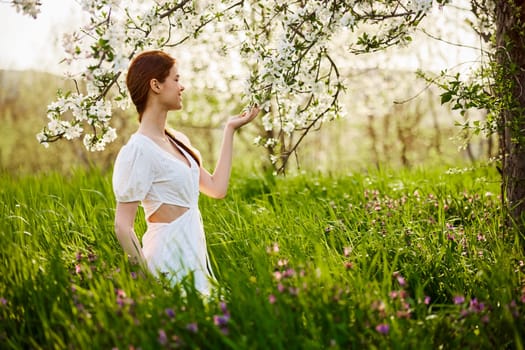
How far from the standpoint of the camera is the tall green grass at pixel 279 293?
2.48 m

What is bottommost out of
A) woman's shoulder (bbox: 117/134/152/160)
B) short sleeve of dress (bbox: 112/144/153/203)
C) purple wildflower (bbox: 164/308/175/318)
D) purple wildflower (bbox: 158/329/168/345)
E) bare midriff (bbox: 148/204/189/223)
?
purple wildflower (bbox: 158/329/168/345)

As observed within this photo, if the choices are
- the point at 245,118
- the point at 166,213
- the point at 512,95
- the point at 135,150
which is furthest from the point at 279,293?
the point at 512,95

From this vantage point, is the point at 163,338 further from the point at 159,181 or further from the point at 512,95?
the point at 512,95

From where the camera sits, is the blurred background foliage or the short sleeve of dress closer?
the short sleeve of dress

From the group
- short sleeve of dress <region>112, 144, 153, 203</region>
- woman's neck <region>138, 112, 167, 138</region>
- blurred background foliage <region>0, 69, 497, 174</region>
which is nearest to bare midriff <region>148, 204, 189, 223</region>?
short sleeve of dress <region>112, 144, 153, 203</region>

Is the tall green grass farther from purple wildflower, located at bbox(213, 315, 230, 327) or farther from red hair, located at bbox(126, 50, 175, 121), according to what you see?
red hair, located at bbox(126, 50, 175, 121)

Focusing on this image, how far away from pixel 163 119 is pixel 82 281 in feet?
3.45

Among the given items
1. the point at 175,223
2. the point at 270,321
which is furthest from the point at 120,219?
the point at 270,321

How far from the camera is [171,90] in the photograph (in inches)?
136

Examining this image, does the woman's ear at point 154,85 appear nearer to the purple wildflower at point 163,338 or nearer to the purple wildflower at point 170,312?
the purple wildflower at point 170,312

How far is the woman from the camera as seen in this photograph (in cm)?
327

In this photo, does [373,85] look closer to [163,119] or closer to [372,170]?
[372,170]

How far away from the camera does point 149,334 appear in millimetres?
2414

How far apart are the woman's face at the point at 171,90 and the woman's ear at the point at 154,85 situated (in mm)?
23
